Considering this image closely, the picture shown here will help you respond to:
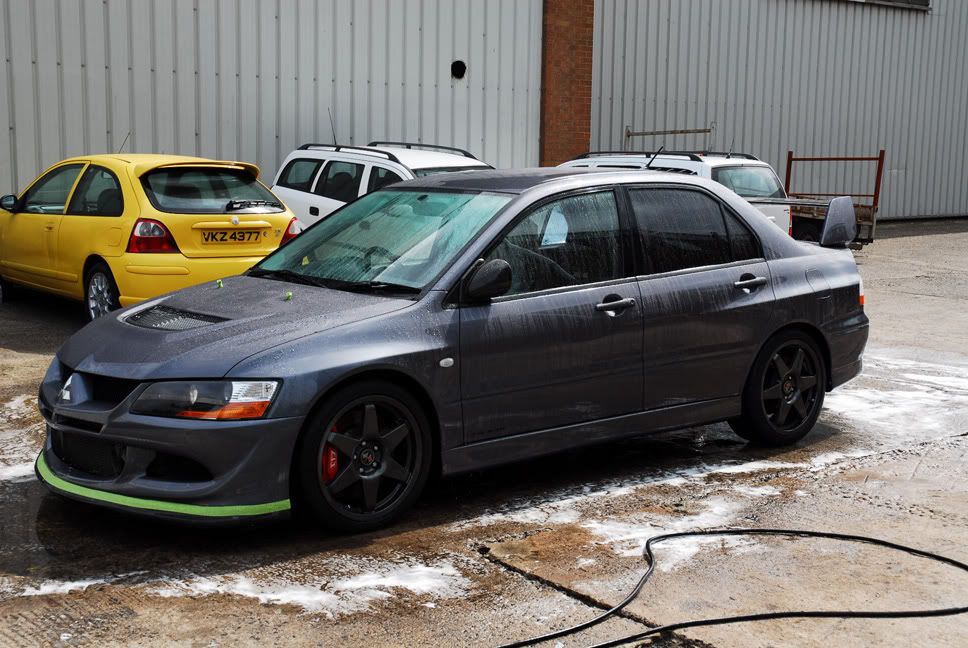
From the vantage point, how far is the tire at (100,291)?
982 centimetres

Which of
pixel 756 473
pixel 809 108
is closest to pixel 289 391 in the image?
pixel 756 473

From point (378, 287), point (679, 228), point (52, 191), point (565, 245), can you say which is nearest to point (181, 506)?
point (378, 287)

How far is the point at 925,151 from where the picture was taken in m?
26.4

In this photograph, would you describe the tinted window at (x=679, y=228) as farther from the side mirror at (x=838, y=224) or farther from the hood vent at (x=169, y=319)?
the hood vent at (x=169, y=319)

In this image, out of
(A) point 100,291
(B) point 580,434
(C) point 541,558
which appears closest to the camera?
(C) point 541,558

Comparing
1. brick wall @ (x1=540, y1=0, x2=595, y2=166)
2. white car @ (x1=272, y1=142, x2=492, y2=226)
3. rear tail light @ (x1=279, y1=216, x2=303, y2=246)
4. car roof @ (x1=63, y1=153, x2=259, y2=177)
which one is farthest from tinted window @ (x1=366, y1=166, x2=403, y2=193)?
brick wall @ (x1=540, y1=0, x2=595, y2=166)

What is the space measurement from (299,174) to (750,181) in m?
5.48

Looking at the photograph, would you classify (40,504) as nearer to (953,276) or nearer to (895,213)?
(953,276)

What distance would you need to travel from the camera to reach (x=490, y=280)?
17.9 ft


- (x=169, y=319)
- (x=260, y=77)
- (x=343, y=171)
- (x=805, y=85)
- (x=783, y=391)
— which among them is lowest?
(x=783, y=391)

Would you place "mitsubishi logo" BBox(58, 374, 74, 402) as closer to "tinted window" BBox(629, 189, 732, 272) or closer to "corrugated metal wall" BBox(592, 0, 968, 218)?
"tinted window" BBox(629, 189, 732, 272)

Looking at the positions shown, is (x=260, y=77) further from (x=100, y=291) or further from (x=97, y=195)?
(x=100, y=291)

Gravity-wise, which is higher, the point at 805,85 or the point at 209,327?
the point at 805,85

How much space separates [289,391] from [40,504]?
1544 mm
